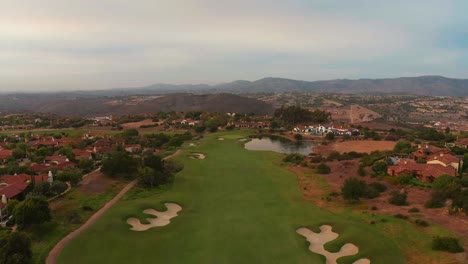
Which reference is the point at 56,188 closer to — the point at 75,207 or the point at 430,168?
the point at 75,207

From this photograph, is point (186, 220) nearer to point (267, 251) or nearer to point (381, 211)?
A: point (267, 251)

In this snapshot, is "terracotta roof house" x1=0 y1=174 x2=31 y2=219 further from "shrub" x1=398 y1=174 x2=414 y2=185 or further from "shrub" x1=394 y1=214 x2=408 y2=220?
"shrub" x1=398 y1=174 x2=414 y2=185

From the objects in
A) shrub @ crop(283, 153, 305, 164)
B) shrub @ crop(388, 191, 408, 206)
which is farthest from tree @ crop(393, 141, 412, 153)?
shrub @ crop(388, 191, 408, 206)

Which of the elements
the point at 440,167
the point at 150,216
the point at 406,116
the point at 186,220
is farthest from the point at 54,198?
the point at 406,116

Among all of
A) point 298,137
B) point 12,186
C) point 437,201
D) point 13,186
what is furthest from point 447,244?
point 298,137

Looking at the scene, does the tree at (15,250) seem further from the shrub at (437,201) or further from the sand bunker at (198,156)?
the sand bunker at (198,156)
